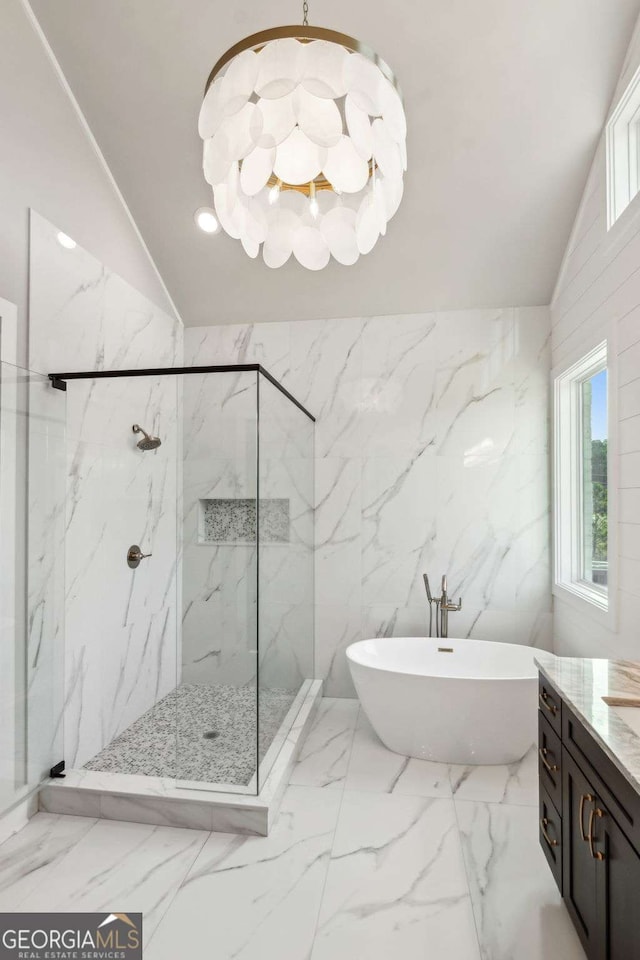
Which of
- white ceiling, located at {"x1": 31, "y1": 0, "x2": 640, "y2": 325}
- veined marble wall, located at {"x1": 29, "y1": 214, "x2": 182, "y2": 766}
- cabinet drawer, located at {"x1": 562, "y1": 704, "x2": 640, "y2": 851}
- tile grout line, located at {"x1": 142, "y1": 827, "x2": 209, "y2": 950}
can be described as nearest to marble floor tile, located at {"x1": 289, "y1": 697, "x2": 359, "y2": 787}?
tile grout line, located at {"x1": 142, "y1": 827, "x2": 209, "y2": 950}

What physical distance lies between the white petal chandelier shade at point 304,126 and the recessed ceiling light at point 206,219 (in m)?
1.63

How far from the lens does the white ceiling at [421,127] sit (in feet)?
7.82

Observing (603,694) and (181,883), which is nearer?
(603,694)

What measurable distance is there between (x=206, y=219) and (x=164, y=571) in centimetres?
195

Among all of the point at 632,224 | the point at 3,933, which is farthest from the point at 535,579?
the point at 3,933

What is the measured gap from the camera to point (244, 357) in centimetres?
387

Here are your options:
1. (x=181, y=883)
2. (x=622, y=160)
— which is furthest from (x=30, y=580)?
(x=622, y=160)

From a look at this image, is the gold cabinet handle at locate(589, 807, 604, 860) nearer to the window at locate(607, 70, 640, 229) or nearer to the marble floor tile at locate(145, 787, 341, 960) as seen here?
the marble floor tile at locate(145, 787, 341, 960)

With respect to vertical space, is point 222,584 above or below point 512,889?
above

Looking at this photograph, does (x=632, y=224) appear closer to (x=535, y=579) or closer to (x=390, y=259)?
(x=390, y=259)

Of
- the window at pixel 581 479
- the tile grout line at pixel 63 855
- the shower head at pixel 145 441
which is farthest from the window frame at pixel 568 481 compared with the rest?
the tile grout line at pixel 63 855

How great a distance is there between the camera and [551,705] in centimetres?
182

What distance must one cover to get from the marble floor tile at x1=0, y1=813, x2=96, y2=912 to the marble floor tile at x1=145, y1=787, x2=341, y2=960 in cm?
50

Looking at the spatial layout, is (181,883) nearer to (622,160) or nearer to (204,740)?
(204,740)
